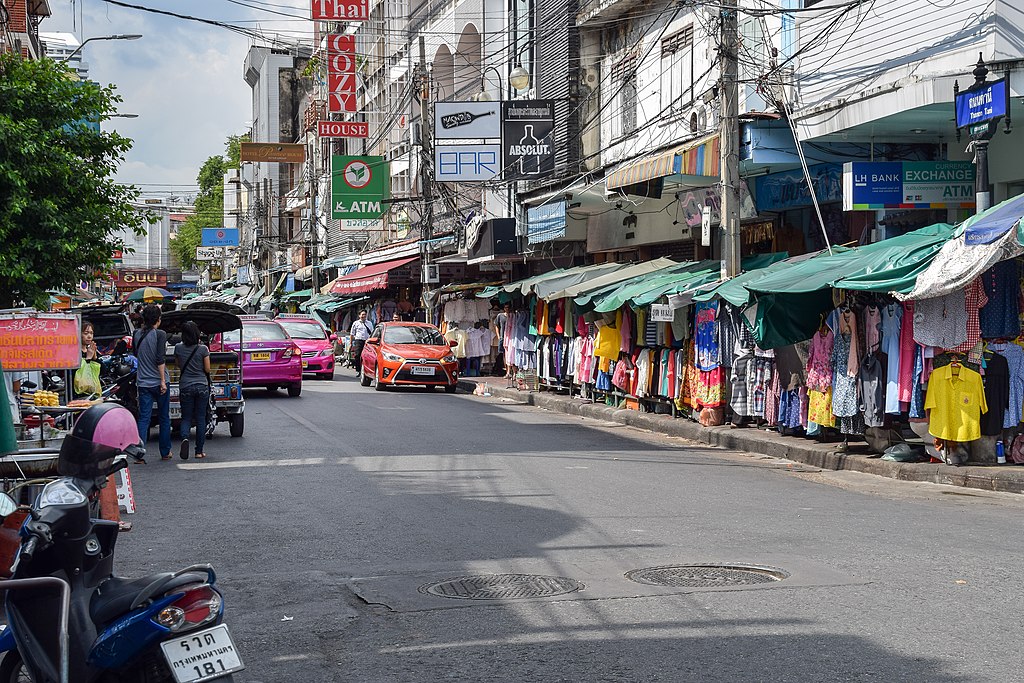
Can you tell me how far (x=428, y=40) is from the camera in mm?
41719

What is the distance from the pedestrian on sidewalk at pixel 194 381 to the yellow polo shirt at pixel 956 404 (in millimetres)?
8760

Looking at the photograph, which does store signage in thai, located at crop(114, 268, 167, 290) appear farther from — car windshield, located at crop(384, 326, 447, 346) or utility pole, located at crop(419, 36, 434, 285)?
car windshield, located at crop(384, 326, 447, 346)

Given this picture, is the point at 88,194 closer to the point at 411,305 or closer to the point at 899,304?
the point at 899,304

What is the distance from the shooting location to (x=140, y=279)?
449ft

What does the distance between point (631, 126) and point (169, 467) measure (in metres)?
15.4

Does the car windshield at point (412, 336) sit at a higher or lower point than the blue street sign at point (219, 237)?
lower

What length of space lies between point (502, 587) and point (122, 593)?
10.2 feet

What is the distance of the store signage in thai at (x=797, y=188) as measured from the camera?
1825 centimetres

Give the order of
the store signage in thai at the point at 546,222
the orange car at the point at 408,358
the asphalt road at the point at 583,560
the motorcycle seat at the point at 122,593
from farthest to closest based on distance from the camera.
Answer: the orange car at the point at 408,358 < the store signage in thai at the point at 546,222 < the asphalt road at the point at 583,560 < the motorcycle seat at the point at 122,593

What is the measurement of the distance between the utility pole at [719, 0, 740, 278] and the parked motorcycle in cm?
1436

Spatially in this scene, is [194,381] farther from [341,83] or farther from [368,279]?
[341,83]

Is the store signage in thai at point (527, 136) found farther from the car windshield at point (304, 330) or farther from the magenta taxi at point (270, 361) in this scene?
the car windshield at point (304, 330)

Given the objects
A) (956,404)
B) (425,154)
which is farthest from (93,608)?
(425,154)

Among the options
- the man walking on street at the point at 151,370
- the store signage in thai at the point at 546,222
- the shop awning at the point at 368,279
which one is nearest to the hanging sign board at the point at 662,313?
the man walking on street at the point at 151,370
